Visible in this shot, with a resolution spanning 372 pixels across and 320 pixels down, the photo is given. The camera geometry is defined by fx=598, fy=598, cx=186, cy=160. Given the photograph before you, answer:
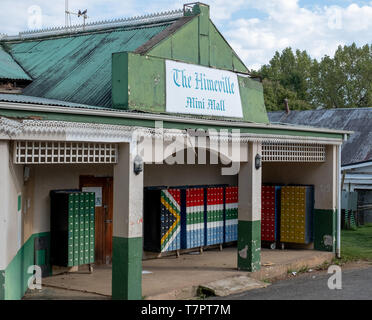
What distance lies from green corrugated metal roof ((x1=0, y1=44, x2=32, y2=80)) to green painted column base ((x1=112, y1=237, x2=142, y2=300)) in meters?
5.70

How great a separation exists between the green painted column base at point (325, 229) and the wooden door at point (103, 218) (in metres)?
5.47

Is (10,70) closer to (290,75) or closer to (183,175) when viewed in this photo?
(183,175)

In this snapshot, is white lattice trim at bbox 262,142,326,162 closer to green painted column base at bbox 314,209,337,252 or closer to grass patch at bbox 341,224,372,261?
green painted column base at bbox 314,209,337,252

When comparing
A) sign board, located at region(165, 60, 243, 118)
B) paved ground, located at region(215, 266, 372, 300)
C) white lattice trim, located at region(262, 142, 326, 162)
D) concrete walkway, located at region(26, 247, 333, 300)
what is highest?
sign board, located at region(165, 60, 243, 118)

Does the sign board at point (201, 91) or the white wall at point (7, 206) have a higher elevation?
the sign board at point (201, 91)

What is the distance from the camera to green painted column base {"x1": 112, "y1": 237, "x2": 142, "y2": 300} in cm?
940

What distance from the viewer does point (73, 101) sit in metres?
12.3

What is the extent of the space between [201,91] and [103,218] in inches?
134

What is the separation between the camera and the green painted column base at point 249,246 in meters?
12.2

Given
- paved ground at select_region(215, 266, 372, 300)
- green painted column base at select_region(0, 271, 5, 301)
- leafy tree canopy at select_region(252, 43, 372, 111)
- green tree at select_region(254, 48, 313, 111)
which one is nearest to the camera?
green painted column base at select_region(0, 271, 5, 301)

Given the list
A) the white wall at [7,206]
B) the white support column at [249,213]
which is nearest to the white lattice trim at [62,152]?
the white wall at [7,206]

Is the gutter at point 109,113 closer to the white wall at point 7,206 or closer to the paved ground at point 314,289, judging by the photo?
the white wall at point 7,206

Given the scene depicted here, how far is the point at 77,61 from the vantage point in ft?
45.3

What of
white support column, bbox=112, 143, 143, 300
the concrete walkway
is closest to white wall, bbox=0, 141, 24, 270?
white support column, bbox=112, 143, 143, 300
